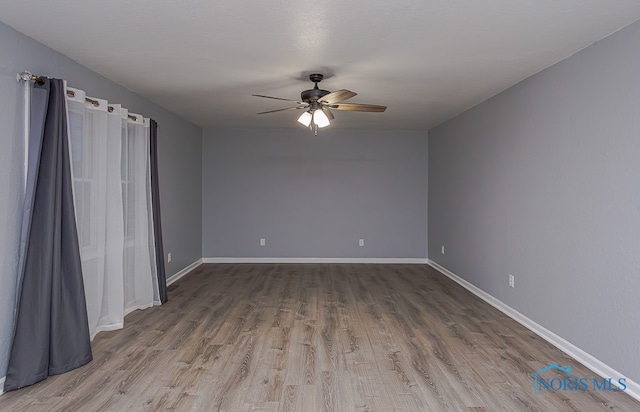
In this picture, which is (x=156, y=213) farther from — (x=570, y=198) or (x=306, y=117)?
(x=570, y=198)

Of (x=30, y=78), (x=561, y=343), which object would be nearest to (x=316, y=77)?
(x=30, y=78)

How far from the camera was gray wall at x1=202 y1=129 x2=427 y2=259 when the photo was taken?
7062mm

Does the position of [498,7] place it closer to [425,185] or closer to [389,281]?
[389,281]

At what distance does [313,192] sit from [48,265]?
4.79m

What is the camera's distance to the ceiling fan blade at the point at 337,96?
3.25m

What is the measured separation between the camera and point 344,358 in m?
2.98

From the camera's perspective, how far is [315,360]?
2939mm

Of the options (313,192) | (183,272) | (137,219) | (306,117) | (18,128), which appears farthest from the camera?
(313,192)

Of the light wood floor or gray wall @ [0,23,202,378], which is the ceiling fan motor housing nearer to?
gray wall @ [0,23,202,378]

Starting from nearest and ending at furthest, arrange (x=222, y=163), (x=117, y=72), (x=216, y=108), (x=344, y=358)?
1. (x=344, y=358)
2. (x=117, y=72)
3. (x=216, y=108)
4. (x=222, y=163)

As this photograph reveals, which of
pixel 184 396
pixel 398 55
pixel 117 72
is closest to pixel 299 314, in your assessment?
pixel 184 396

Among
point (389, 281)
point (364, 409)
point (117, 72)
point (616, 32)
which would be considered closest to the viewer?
point (364, 409)

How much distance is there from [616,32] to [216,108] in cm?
424

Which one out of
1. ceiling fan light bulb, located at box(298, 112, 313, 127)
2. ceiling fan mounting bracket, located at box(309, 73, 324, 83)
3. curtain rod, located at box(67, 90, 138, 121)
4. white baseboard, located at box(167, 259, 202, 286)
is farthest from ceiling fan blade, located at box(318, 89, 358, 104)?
white baseboard, located at box(167, 259, 202, 286)
